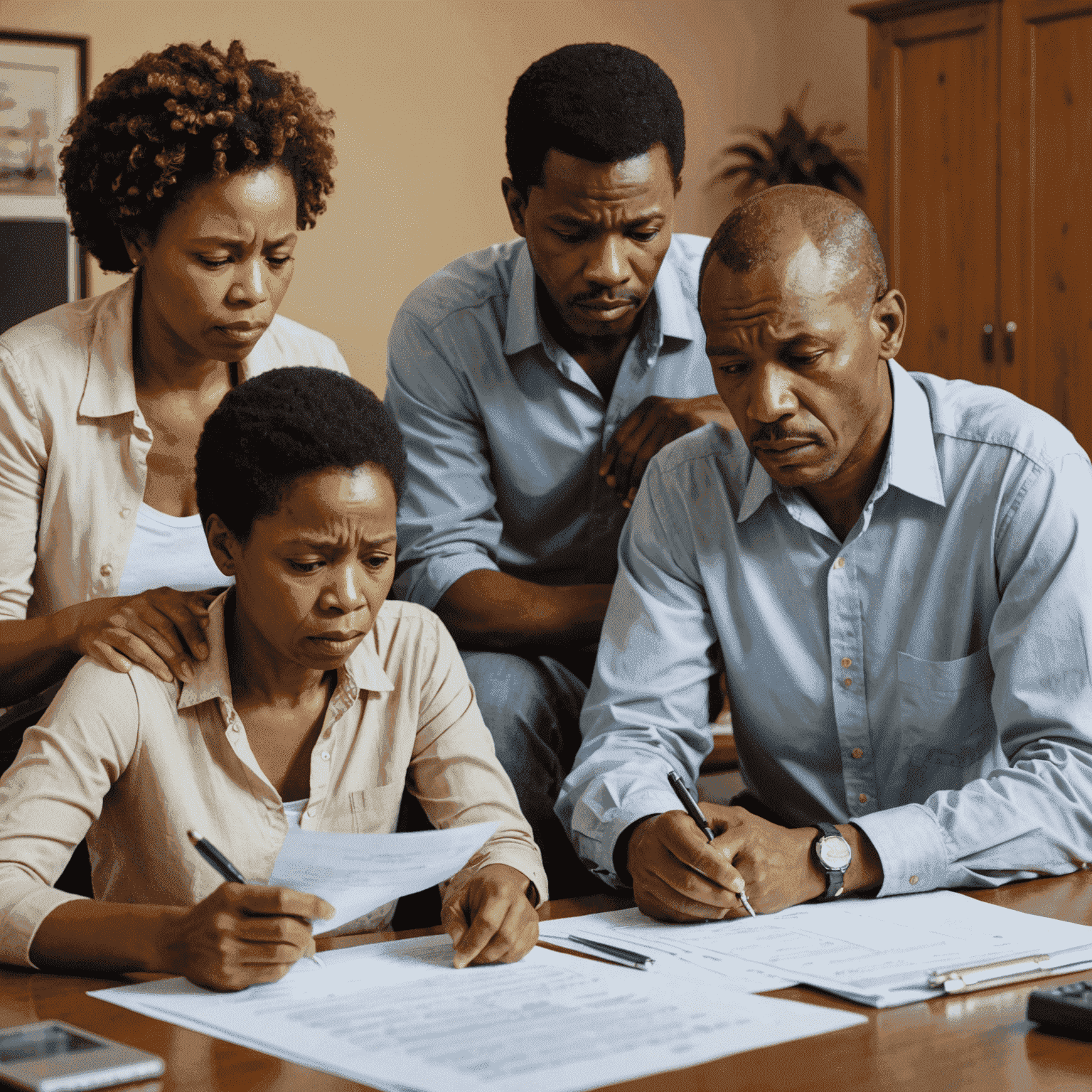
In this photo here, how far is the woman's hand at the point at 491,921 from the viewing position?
1154 mm

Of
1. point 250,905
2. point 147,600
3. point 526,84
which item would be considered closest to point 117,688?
point 147,600

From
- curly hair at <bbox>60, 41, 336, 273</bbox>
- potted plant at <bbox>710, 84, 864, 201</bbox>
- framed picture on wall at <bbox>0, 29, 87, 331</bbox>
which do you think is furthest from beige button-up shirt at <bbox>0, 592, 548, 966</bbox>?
potted plant at <bbox>710, 84, 864, 201</bbox>

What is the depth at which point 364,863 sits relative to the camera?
1114 millimetres

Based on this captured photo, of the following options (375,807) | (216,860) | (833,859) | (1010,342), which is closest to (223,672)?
(375,807)

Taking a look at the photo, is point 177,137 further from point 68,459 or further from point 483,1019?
point 483,1019

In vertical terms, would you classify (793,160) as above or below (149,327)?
above

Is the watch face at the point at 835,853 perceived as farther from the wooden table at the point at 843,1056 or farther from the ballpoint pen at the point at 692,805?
the wooden table at the point at 843,1056

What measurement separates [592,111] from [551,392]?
1.42 feet

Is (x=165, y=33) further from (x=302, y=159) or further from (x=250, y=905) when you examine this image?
(x=250, y=905)

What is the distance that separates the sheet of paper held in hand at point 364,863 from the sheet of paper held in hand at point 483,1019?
5 cm

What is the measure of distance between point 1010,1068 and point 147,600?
1.02 m

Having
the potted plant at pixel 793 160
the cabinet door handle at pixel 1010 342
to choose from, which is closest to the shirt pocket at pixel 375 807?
the cabinet door handle at pixel 1010 342

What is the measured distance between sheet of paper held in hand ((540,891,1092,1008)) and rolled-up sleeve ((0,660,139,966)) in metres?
0.43

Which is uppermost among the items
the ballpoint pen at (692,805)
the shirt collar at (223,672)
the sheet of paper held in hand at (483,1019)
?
the shirt collar at (223,672)
